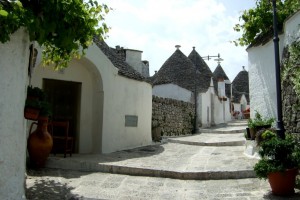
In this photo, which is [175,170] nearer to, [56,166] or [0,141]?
[56,166]

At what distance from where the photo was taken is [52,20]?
429 cm

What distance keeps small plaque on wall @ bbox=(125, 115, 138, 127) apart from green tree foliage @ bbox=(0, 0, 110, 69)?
20.7 ft

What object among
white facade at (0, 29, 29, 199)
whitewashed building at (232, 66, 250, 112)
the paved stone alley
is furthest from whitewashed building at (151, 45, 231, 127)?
white facade at (0, 29, 29, 199)

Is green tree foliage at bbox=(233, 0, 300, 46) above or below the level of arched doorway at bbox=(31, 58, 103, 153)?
above

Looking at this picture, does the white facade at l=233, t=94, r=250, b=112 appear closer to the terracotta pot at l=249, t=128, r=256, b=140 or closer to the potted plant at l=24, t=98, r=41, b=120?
the terracotta pot at l=249, t=128, r=256, b=140

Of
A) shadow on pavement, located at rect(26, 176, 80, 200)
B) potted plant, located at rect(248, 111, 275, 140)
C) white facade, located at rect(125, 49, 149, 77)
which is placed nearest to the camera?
shadow on pavement, located at rect(26, 176, 80, 200)

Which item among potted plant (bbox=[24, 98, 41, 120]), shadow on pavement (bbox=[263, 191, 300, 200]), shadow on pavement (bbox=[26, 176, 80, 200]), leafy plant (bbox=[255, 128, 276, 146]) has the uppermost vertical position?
potted plant (bbox=[24, 98, 41, 120])

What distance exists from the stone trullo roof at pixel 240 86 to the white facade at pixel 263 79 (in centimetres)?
3536

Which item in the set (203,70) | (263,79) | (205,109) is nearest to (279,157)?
(263,79)

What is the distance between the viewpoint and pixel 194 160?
9.08 meters

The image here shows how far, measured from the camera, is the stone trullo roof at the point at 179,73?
25094 millimetres

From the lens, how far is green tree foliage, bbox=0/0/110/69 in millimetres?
3887

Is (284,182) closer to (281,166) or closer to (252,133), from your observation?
(281,166)

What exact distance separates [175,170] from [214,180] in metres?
0.89
